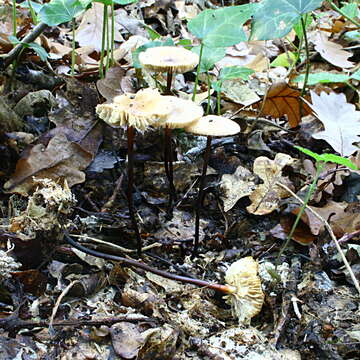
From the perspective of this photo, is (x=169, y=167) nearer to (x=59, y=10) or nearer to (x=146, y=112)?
(x=146, y=112)

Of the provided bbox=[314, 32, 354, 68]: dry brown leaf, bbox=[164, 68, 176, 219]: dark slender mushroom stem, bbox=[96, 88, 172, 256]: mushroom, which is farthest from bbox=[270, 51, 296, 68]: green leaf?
bbox=[96, 88, 172, 256]: mushroom

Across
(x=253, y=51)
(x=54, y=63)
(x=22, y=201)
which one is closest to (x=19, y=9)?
(x=54, y=63)

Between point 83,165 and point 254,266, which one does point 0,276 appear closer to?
point 83,165

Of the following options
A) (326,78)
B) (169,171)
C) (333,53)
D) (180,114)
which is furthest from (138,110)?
(333,53)

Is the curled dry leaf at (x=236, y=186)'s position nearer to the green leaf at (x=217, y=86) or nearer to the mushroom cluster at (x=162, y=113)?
the mushroom cluster at (x=162, y=113)

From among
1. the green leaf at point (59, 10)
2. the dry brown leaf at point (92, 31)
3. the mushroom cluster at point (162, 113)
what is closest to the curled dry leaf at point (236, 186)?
the mushroom cluster at point (162, 113)

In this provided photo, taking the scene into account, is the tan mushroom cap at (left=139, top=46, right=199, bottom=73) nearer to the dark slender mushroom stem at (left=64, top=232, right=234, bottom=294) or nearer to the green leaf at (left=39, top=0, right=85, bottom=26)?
the green leaf at (left=39, top=0, right=85, bottom=26)
